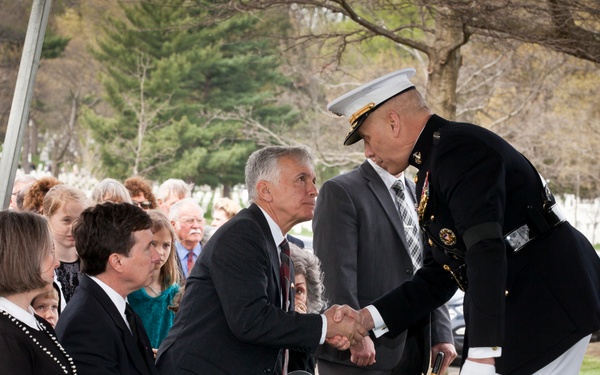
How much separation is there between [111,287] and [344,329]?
3.52 feet

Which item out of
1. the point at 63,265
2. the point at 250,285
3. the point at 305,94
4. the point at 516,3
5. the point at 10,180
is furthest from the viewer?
the point at 305,94

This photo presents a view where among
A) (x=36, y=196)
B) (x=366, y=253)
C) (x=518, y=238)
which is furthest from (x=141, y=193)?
(x=518, y=238)

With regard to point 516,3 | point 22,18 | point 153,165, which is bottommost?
point 153,165

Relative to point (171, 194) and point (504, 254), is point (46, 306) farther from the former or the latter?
point (171, 194)

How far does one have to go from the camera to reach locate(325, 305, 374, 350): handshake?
414cm

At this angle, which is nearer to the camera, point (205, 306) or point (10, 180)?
point (205, 306)

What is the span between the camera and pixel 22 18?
5613 mm

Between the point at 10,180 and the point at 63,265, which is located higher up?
the point at 10,180

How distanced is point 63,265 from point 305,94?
2492 centimetres

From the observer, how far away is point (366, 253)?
5.50m

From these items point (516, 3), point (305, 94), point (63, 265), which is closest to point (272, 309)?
point (63, 265)

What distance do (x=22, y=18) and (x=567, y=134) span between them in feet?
60.8

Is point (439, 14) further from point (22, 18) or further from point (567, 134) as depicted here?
point (567, 134)

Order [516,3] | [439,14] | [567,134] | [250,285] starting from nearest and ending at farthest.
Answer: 1. [250,285]
2. [516,3]
3. [439,14]
4. [567,134]
